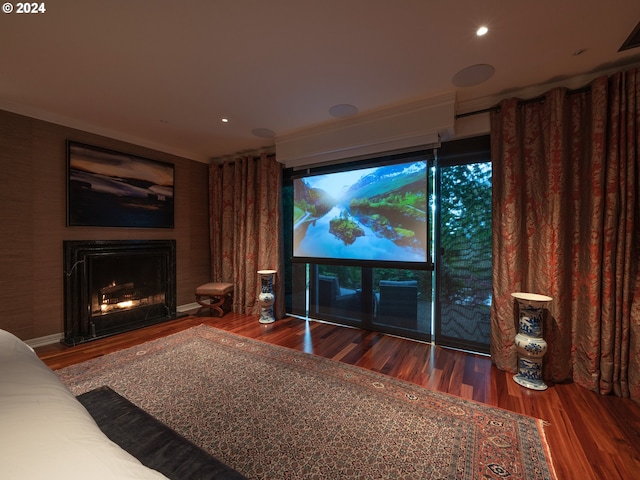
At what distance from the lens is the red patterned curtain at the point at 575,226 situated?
6.17 feet

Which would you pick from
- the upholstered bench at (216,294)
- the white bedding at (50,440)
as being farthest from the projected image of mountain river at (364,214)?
the white bedding at (50,440)

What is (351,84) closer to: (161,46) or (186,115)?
(161,46)

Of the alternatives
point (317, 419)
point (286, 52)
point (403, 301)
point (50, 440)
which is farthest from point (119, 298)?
point (403, 301)

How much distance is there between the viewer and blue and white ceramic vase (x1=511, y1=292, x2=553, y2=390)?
2014 millimetres

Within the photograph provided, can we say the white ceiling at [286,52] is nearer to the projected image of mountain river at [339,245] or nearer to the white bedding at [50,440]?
the projected image of mountain river at [339,245]

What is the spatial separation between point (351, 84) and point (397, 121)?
0.70 m

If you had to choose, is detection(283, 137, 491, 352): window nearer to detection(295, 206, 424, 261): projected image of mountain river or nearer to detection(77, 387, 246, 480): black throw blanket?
detection(295, 206, 424, 261): projected image of mountain river

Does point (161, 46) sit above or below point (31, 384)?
above

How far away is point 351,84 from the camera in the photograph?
2230mm

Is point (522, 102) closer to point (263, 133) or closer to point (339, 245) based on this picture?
point (339, 245)

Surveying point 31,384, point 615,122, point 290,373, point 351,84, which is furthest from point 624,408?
point 31,384

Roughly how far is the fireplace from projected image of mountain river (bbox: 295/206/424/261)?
215 centimetres

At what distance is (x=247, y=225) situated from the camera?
3.89 meters

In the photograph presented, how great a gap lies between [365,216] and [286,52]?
1.88 m
